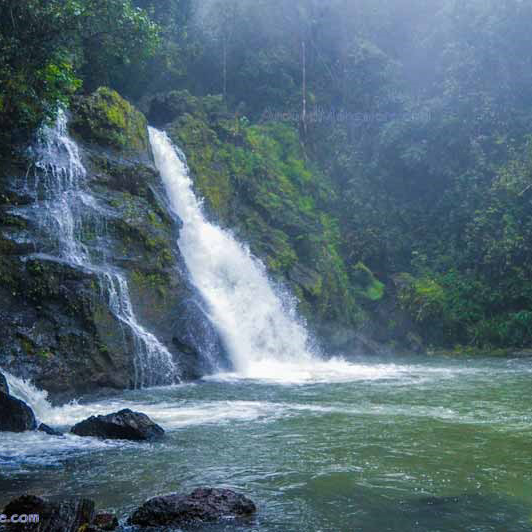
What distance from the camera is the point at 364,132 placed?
3192 cm

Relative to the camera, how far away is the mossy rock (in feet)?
57.7

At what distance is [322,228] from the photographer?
27125 mm

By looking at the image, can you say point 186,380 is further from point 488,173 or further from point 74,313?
point 488,173

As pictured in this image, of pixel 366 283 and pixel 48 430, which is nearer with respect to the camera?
pixel 48 430

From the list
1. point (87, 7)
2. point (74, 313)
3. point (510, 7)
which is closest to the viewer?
point (74, 313)

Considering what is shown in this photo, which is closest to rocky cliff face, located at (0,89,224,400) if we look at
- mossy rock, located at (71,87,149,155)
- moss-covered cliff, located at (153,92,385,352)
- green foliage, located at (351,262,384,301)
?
mossy rock, located at (71,87,149,155)

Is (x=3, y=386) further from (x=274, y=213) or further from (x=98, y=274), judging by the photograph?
(x=274, y=213)

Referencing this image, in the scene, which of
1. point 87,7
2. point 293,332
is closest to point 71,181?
point 87,7

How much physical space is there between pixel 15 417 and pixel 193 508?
4.77 meters

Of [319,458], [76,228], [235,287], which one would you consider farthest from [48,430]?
[235,287]

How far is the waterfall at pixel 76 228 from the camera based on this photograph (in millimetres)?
14211

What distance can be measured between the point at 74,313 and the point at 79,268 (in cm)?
101

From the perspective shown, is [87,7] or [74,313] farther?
[87,7]

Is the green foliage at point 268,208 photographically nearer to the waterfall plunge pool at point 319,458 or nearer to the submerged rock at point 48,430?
the waterfall plunge pool at point 319,458
